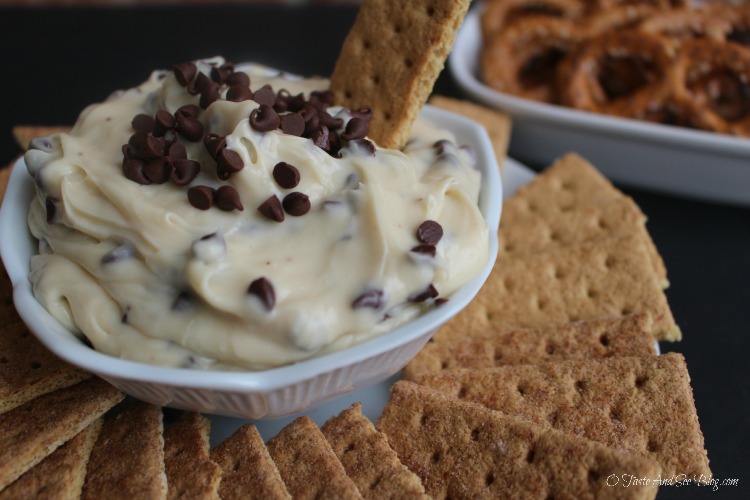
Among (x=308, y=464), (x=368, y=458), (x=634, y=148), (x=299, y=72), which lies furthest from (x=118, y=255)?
(x=299, y=72)

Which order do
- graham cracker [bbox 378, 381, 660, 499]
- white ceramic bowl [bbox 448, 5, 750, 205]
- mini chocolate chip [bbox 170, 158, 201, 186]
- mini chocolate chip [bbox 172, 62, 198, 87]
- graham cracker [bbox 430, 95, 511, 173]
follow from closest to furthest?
graham cracker [bbox 378, 381, 660, 499], mini chocolate chip [bbox 170, 158, 201, 186], mini chocolate chip [bbox 172, 62, 198, 87], white ceramic bowl [bbox 448, 5, 750, 205], graham cracker [bbox 430, 95, 511, 173]

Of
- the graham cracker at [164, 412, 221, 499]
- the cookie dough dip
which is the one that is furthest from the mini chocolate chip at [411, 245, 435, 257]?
the graham cracker at [164, 412, 221, 499]

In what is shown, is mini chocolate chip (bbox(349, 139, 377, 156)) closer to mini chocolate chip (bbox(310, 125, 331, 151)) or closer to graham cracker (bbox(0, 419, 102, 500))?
mini chocolate chip (bbox(310, 125, 331, 151))

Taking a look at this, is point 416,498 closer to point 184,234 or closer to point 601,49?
point 184,234

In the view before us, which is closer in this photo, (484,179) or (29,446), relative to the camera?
(29,446)

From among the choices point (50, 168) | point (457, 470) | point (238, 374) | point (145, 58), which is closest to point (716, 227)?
point (457, 470)

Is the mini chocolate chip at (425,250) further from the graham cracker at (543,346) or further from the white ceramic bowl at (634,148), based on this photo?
the white ceramic bowl at (634,148)

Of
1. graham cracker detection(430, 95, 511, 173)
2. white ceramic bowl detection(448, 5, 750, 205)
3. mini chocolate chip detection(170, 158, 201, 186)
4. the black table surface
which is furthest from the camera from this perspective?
graham cracker detection(430, 95, 511, 173)

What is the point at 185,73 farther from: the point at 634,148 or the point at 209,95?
the point at 634,148
